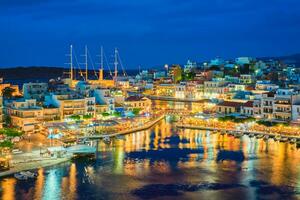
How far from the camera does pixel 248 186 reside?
10219 mm

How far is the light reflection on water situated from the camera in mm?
9742

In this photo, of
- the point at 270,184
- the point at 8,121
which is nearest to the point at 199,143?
the point at 270,184

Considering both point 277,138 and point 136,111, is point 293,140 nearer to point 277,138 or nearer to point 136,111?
point 277,138

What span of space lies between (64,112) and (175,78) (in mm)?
18894

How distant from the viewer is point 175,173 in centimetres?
1123

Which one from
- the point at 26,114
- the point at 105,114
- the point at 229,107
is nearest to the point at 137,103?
the point at 105,114

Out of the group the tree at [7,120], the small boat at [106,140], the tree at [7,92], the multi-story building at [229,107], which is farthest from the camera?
the tree at [7,92]

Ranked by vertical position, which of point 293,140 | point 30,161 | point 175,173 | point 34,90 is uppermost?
point 34,90

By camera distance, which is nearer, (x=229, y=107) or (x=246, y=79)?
(x=229, y=107)

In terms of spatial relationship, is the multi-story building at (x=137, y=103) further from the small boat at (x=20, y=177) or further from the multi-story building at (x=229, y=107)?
the small boat at (x=20, y=177)

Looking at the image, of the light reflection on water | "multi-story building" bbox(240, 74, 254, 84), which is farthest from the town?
"multi-story building" bbox(240, 74, 254, 84)

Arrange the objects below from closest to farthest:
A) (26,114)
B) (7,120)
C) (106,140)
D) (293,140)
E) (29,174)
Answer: (29,174), (293,140), (106,140), (26,114), (7,120)

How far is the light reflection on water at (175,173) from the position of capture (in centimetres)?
974

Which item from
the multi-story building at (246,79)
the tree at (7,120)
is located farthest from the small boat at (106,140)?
the multi-story building at (246,79)
